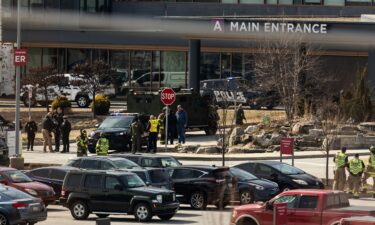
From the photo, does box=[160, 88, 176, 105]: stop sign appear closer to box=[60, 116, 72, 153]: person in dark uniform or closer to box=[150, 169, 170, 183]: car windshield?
box=[60, 116, 72, 153]: person in dark uniform

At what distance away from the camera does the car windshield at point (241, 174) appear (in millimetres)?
31323

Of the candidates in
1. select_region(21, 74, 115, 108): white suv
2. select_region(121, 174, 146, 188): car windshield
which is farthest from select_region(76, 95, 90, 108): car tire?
select_region(121, 174, 146, 188): car windshield

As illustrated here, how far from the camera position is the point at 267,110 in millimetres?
56812

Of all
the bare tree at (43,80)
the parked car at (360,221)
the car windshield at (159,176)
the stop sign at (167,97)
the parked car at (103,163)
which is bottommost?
the parked car at (360,221)

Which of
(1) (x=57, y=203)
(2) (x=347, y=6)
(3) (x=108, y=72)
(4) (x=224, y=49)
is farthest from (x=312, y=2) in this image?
(1) (x=57, y=203)

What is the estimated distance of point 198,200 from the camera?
101 feet

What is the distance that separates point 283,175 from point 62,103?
75.4 ft

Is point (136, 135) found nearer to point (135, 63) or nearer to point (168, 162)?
point (168, 162)

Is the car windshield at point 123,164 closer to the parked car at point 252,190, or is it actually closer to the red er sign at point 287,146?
the parked car at point 252,190

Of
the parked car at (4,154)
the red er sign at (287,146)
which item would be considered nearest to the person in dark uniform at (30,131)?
the parked car at (4,154)

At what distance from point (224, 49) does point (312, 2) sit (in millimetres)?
8331

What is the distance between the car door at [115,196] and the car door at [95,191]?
0.39ft

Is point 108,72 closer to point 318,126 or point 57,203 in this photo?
point 318,126

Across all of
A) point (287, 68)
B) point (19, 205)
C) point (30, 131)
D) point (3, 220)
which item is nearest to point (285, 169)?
point (19, 205)
